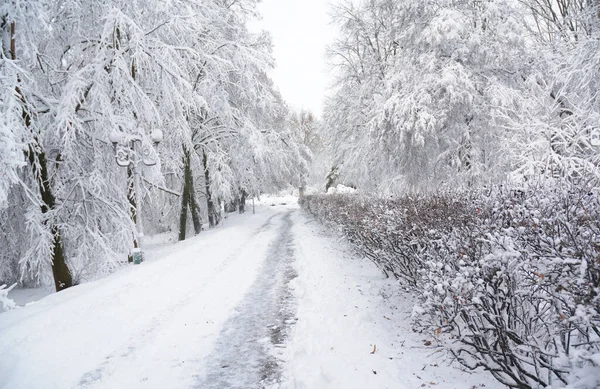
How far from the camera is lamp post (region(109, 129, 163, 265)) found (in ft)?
29.8

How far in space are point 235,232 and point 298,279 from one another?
29.4 feet

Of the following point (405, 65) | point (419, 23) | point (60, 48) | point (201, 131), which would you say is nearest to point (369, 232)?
point (405, 65)

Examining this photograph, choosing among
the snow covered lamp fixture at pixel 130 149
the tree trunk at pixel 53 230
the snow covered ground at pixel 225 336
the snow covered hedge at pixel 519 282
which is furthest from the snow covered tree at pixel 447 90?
the tree trunk at pixel 53 230

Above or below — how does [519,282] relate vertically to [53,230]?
below

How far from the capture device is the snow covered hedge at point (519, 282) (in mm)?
2125

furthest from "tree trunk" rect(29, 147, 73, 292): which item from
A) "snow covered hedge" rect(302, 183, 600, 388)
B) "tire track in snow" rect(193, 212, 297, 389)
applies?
"snow covered hedge" rect(302, 183, 600, 388)

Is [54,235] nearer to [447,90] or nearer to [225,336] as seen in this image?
[225,336]

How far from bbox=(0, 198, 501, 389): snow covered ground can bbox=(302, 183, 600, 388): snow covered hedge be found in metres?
0.47

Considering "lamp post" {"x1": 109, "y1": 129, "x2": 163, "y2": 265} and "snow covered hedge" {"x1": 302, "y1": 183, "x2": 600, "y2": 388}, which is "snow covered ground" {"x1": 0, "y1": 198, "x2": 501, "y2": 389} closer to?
"snow covered hedge" {"x1": 302, "y1": 183, "x2": 600, "y2": 388}

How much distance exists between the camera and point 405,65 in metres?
12.5

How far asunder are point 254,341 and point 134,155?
788 cm

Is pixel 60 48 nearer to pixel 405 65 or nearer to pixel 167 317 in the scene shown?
pixel 167 317

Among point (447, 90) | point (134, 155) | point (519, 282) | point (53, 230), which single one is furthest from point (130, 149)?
point (447, 90)

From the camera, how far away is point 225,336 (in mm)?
4723
